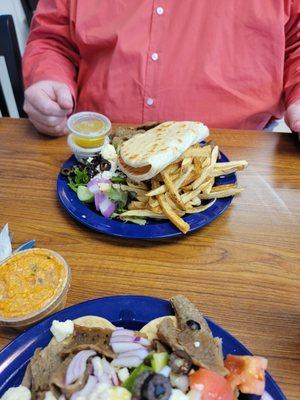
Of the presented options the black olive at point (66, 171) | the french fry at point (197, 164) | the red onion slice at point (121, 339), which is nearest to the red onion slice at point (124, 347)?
the red onion slice at point (121, 339)

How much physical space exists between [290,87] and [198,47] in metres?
0.42

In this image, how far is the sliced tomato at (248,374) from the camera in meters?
0.76

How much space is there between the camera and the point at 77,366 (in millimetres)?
778

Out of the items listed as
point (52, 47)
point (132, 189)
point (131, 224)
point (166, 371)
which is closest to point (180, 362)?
point (166, 371)

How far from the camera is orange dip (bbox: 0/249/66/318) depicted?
0.92m

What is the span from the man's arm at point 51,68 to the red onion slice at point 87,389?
42.1 inches

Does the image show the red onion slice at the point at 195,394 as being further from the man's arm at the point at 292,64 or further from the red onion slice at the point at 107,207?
the man's arm at the point at 292,64

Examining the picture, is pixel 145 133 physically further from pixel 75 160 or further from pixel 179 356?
pixel 179 356

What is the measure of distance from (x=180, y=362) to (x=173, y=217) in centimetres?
47

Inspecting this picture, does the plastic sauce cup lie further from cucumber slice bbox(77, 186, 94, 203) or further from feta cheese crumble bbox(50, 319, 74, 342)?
feta cheese crumble bbox(50, 319, 74, 342)

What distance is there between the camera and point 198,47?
1626 millimetres

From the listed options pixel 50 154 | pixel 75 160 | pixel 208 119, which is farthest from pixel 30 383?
pixel 208 119

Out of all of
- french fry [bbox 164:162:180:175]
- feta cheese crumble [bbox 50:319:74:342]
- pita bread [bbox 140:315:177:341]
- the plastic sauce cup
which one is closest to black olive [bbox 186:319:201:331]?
pita bread [bbox 140:315:177:341]

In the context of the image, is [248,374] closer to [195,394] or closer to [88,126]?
[195,394]
